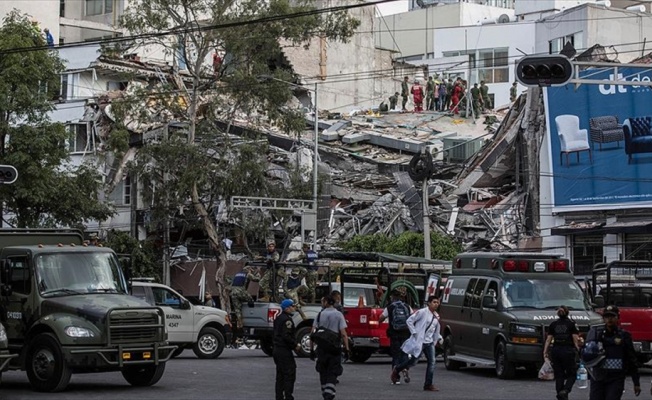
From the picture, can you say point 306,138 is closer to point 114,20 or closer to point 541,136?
point 541,136

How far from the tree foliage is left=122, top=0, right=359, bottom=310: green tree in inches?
178

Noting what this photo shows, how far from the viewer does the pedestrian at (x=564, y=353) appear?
755 inches

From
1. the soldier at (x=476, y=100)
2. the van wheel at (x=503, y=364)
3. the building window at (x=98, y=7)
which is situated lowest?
the van wheel at (x=503, y=364)

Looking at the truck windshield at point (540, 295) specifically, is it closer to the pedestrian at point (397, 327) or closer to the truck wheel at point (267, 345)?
the pedestrian at point (397, 327)

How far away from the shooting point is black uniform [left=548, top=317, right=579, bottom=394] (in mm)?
19234

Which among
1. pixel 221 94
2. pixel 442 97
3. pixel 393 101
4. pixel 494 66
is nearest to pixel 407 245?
pixel 221 94

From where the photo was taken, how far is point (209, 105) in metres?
43.2

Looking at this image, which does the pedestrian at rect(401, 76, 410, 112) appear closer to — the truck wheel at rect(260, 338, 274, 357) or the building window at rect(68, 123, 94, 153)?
the building window at rect(68, 123, 94, 153)

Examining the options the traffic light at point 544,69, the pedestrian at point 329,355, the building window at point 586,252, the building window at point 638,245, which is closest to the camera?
the pedestrian at point 329,355

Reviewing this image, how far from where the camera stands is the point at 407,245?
44.8 m

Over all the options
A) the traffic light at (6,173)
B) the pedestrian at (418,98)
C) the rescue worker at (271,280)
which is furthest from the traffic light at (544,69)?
the pedestrian at (418,98)

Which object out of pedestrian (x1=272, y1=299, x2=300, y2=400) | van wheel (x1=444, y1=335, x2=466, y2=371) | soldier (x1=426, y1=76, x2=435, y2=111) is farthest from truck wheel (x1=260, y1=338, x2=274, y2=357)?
soldier (x1=426, y1=76, x2=435, y2=111)

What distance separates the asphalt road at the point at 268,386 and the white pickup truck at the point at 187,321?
5.37ft

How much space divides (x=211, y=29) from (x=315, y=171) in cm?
645
